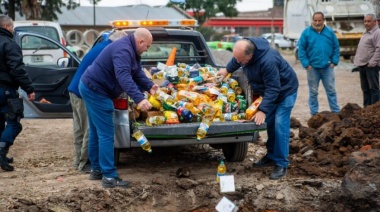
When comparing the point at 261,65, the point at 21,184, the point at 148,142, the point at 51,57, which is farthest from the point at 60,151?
the point at 51,57

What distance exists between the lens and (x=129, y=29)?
8.30 m

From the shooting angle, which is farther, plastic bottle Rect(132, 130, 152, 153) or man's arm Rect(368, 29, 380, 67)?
man's arm Rect(368, 29, 380, 67)

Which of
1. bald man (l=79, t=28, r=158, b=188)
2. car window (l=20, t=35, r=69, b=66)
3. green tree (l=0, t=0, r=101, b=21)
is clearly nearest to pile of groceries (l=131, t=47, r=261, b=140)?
bald man (l=79, t=28, r=158, b=188)

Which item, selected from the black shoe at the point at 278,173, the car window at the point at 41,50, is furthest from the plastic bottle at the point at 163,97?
the car window at the point at 41,50

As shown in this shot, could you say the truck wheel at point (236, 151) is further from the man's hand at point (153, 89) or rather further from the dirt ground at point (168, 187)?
the man's hand at point (153, 89)

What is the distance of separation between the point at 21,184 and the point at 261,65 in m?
2.97

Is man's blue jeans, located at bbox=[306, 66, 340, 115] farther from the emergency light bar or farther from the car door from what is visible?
the car door

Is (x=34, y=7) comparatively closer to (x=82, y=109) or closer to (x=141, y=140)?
(x=82, y=109)

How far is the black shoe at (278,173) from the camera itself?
7059 mm

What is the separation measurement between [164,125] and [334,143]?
240cm

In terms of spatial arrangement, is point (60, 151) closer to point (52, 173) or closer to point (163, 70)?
point (52, 173)

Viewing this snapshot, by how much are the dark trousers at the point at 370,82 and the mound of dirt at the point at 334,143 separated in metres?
1.78

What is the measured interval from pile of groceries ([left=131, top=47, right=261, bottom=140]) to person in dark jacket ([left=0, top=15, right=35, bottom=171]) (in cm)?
159

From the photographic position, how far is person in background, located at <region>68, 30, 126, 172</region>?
278 inches
